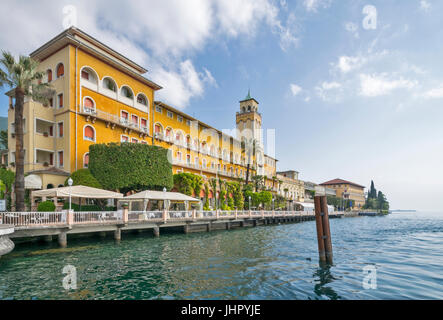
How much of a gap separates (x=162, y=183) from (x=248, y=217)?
13.7m

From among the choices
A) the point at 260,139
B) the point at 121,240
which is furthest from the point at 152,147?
the point at 260,139

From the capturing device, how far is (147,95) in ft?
118

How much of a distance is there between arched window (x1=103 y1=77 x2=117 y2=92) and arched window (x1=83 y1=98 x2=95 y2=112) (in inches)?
113

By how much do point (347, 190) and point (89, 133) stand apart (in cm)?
11915

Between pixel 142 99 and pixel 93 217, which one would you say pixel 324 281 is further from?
pixel 142 99

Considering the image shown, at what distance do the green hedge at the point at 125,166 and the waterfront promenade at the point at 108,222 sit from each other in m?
4.56

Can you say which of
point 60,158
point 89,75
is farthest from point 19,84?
point 89,75

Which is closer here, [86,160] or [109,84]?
[86,160]

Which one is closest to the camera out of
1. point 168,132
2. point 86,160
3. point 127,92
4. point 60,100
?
point 86,160

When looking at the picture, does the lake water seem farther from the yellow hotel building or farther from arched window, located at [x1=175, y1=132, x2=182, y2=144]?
arched window, located at [x1=175, y1=132, x2=182, y2=144]

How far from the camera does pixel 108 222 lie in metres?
18.7

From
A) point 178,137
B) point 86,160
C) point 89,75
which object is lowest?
point 86,160

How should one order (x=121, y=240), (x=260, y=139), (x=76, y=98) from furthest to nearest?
(x=260, y=139), (x=76, y=98), (x=121, y=240)

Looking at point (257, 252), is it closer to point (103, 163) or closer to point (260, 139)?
point (103, 163)
